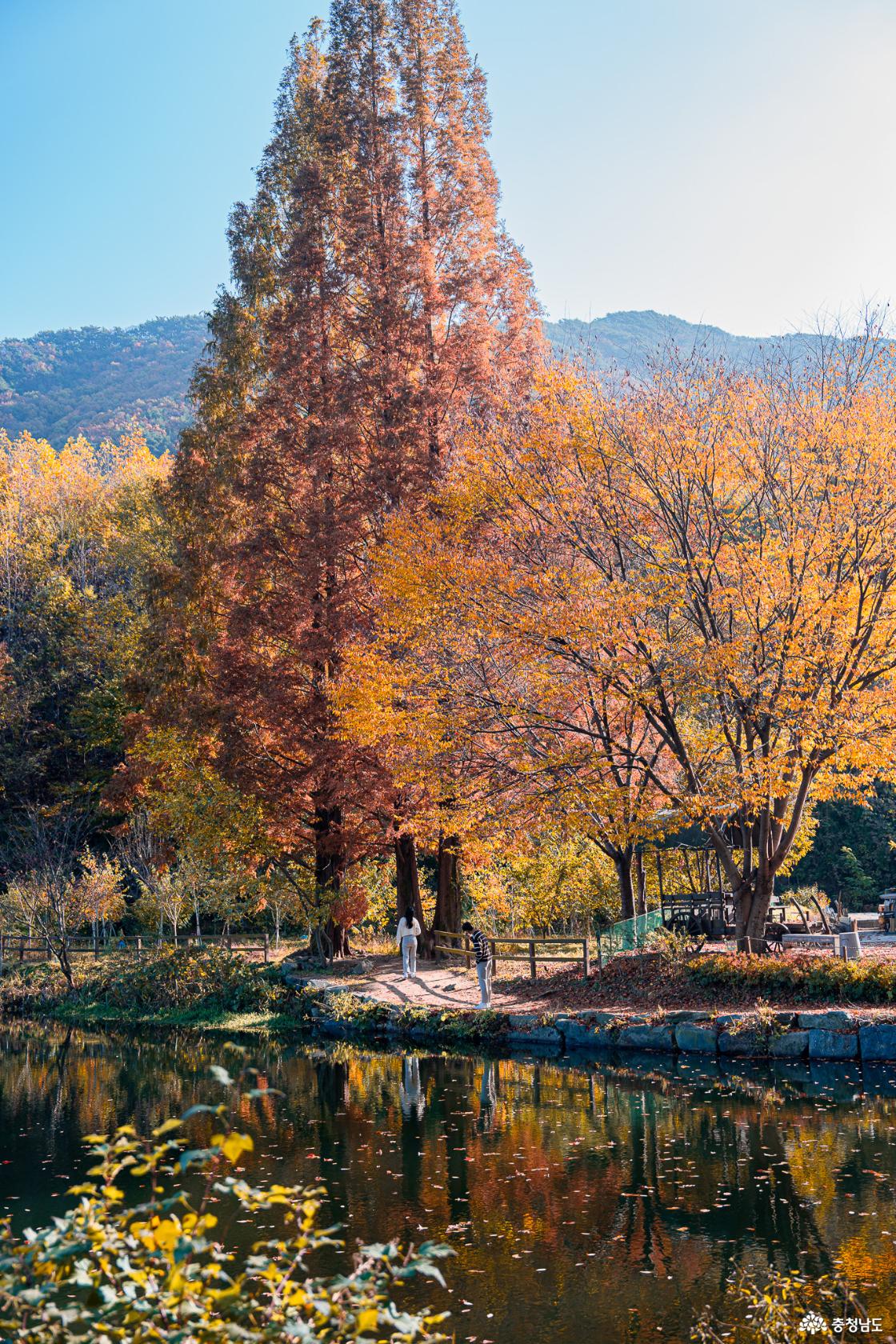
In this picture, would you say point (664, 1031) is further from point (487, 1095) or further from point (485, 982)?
point (485, 982)

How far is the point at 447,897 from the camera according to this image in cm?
2259

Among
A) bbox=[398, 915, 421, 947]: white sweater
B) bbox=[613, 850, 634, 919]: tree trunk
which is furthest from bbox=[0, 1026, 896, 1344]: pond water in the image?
bbox=[613, 850, 634, 919]: tree trunk

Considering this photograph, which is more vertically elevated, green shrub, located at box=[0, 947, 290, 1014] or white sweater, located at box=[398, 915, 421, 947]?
white sweater, located at box=[398, 915, 421, 947]

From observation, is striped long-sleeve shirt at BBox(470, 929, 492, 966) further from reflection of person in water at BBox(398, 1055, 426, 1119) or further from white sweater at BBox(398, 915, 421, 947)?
white sweater at BBox(398, 915, 421, 947)

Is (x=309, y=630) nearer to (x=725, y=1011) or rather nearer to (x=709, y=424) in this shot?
(x=709, y=424)

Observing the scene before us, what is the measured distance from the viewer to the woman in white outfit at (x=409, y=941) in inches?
779

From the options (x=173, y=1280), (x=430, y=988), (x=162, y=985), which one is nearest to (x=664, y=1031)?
(x=430, y=988)

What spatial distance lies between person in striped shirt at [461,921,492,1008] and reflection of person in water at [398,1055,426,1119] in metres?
1.80

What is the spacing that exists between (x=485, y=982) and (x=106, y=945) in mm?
15105

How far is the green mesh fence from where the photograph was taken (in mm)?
18828

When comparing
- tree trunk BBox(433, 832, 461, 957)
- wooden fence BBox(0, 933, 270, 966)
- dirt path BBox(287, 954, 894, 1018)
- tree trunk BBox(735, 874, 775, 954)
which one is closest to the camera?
dirt path BBox(287, 954, 894, 1018)

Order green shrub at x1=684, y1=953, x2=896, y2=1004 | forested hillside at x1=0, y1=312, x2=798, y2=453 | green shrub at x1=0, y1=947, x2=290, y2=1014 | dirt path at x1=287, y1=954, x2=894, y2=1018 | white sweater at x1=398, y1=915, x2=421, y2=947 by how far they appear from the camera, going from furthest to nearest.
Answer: forested hillside at x1=0, y1=312, x2=798, y2=453, green shrub at x1=0, y1=947, x2=290, y2=1014, white sweater at x1=398, y1=915, x2=421, y2=947, dirt path at x1=287, y1=954, x2=894, y2=1018, green shrub at x1=684, y1=953, x2=896, y2=1004

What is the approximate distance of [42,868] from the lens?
26109mm

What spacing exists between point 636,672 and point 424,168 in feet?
40.3
